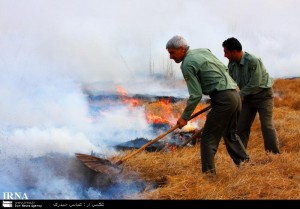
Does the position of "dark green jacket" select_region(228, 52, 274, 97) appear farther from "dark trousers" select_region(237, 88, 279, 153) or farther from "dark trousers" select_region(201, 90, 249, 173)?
"dark trousers" select_region(201, 90, 249, 173)

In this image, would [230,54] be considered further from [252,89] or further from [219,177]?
[219,177]

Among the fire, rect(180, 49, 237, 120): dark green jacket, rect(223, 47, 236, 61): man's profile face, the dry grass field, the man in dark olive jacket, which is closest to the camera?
the dry grass field

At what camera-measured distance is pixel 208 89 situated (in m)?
5.29

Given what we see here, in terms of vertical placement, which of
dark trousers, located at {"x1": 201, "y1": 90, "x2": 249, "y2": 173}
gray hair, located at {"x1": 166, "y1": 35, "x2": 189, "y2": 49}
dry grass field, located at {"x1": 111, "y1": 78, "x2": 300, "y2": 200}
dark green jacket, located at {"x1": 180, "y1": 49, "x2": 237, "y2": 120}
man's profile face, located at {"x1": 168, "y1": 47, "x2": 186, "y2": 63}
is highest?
gray hair, located at {"x1": 166, "y1": 35, "x2": 189, "y2": 49}

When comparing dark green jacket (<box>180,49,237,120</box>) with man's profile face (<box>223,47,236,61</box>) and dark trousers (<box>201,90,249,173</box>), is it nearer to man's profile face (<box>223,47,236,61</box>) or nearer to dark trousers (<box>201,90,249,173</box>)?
dark trousers (<box>201,90,249,173</box>)

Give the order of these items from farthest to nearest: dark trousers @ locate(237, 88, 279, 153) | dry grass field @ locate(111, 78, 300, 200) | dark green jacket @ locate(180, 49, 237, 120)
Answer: dark trousers @ locate(237, 88, 279, 153) < dark green jacket @ locate(180, 49, 237, 120) < dry grass field @ locate(111, 78, 300, 200)

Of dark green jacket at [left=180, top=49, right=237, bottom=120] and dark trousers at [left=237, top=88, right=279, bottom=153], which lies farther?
dark trousers at [left=237, top=88, right=279, bottom=153]

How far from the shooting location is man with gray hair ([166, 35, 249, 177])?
5113mm

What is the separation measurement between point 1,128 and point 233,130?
3.43 metres

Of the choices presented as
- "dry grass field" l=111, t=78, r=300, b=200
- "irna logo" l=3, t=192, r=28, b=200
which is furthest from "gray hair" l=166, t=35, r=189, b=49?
"irna logo" l=3, t=192, r=28, b=200

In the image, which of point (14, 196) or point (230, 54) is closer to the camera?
point (14, 196)

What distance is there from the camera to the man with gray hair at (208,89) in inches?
201

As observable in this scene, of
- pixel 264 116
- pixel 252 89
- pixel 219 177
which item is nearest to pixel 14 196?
pixel 219 177

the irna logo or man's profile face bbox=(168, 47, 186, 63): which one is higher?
man's profile face bbox=(168, 47, 186, 63)
